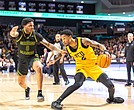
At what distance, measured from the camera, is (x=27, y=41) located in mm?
6266

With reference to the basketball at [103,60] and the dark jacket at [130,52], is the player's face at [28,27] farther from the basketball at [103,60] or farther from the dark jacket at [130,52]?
the dark jacket at [130,52]

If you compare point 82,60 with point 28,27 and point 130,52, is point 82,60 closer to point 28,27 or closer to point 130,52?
point 28,27

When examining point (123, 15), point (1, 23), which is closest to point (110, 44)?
point (123, 15)

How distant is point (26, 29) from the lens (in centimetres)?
620

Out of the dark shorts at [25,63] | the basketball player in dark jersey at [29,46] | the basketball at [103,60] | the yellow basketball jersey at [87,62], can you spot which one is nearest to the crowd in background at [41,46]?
the dark shorts at [25,63]

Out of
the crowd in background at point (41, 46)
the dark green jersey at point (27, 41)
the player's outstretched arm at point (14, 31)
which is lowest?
the crowd in background at point (41, 46)

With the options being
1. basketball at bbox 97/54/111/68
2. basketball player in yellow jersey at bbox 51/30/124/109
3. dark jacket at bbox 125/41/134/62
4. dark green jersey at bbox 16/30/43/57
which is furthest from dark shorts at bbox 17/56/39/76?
dark jacket at bbox 125/41/134/62

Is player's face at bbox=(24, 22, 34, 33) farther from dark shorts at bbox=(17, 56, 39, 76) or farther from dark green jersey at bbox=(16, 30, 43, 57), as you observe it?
dark shorts at bbox=(17, 56, 39, 76)

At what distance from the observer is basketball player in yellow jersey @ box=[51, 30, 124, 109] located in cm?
561

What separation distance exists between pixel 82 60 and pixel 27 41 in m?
1.15

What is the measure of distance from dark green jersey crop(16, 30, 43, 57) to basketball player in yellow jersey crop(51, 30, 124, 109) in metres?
0.73

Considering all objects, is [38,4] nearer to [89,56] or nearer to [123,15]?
[123,15]

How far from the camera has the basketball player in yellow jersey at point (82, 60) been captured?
5.61m

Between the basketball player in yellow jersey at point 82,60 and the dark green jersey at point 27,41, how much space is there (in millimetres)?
728
